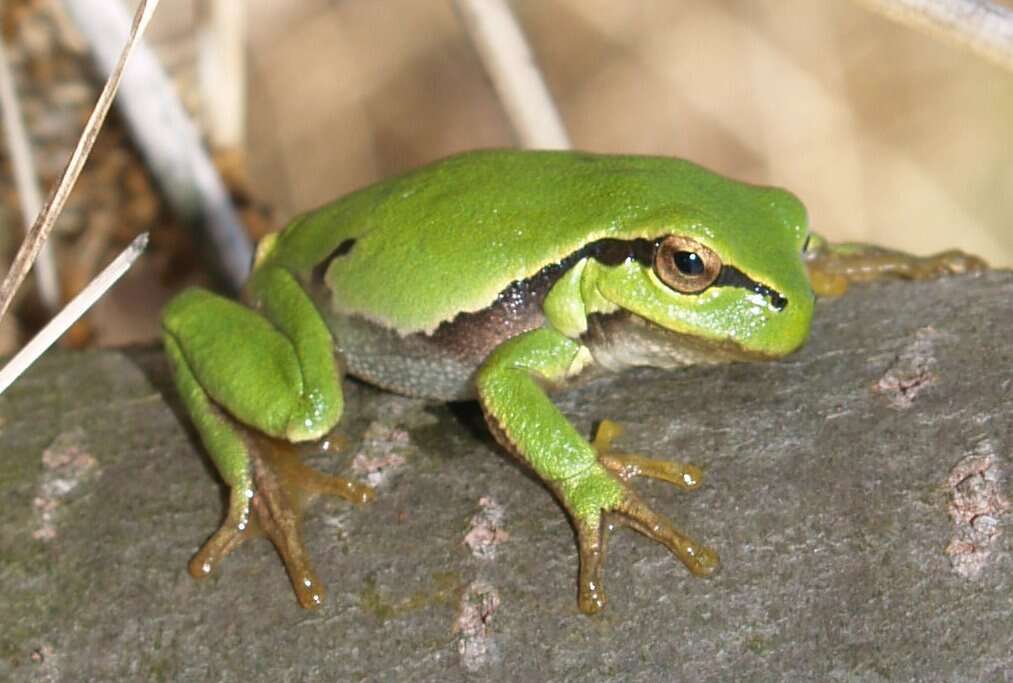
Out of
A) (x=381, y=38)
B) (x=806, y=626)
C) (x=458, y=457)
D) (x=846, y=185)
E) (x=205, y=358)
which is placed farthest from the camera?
(x=381, y=38)

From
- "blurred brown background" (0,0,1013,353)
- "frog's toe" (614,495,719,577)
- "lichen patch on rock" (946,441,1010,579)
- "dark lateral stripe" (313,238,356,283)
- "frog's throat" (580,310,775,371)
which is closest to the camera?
"lichen patch on rock" (946,441,1010,579)

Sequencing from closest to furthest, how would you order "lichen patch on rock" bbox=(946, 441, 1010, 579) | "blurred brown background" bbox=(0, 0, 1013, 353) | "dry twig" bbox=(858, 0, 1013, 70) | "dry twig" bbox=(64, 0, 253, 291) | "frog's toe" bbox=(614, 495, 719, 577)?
"lichen patch on rock" bbox=(946, 441, 1010, 579) < "frog's toe" bbox=(614, 495, 719, 577) < "dry twig" bbox=(858, 0, 1013, 70) < "dry twig" bbox=(64, 0, 253, 291) < "blurred brown background" bbox=(0, 0, 1013, 353)

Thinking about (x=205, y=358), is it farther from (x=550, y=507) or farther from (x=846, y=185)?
(x=846, y=185)

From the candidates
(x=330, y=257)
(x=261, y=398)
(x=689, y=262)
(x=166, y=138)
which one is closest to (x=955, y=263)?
(x=689, y=262)

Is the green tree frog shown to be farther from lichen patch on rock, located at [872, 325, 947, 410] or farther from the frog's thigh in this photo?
lichen patch on rock, located at [872, 325, 947, 410]

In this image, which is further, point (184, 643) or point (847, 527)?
point (184, 643)

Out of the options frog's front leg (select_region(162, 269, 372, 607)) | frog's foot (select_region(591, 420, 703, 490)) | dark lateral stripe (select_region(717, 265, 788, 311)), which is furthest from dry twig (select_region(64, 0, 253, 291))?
dark lateral stripe (select_region(717, 265, 788, 311))

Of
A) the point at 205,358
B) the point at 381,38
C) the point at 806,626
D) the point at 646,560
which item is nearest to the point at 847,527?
the point at 806,626
